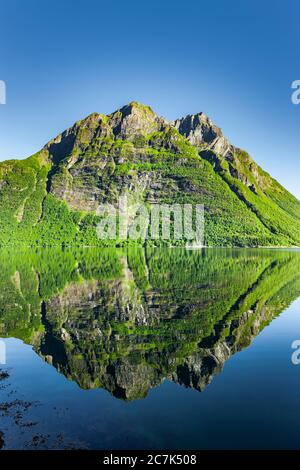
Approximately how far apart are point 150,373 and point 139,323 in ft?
48.8

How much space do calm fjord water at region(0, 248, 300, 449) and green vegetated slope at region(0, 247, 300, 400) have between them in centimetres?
13

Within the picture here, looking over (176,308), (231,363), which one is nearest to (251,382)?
(231,363)

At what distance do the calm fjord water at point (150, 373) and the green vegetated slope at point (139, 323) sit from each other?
134 millimetres

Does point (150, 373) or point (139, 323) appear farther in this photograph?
point (139, 323)

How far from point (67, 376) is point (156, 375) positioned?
6.43m

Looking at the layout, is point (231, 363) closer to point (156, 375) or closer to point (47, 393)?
point (156, 375)

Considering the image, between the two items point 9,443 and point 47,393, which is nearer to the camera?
point 9,443

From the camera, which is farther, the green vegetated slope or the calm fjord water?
the green vegetated slope

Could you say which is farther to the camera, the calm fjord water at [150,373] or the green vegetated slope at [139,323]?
the green vegetated slope at [139,323]

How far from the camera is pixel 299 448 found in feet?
57.0

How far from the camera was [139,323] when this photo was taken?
1656 inches

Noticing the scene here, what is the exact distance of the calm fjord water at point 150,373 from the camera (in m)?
18.9

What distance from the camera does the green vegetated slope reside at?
91.0ft

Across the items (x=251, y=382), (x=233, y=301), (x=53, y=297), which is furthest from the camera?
(x=53, y=297)
